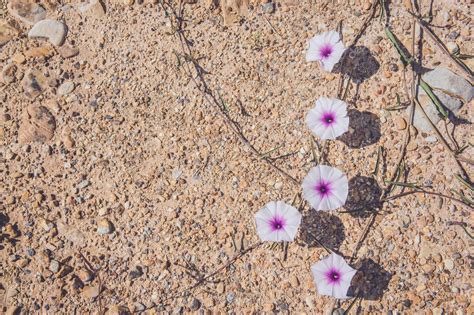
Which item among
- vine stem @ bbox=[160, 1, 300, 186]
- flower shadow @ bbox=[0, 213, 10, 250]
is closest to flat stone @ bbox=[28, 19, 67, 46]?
vine stem @ bbox=[160, 1, 300, 186]

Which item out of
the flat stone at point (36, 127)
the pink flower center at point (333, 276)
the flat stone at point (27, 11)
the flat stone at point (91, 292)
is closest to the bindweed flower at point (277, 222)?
the pink flower center at point (333, 276)

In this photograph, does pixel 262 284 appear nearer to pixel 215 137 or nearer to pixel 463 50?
pixel 215 137

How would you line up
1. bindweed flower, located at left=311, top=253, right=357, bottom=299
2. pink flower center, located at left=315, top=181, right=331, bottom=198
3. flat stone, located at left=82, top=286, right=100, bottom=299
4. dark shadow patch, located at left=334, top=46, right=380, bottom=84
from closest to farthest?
bindweed flower, located at left=311, top=253, right=357, bottom=299
pink flower center, located at left=315, top=181, right=331, bottom=198
flat stone, located at left=82, top=286, right=100, bottom=299
dark shadow patch, located at left=334, top=46, right=380, bottom=84

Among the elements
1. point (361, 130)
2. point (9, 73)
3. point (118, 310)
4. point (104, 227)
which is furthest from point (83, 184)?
point (361, 130)

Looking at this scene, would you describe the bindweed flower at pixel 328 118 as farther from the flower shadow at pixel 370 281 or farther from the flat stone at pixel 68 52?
the flat stone at pixel 68 52

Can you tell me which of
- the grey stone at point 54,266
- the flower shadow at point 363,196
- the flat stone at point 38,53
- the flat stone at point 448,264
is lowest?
the grey stone at point 54,266

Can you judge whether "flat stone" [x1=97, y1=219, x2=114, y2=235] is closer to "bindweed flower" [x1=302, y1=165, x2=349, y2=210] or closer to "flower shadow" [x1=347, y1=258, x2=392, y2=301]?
"bindweed flower" [x1=302, y1=165, x2=349, y2=210]
